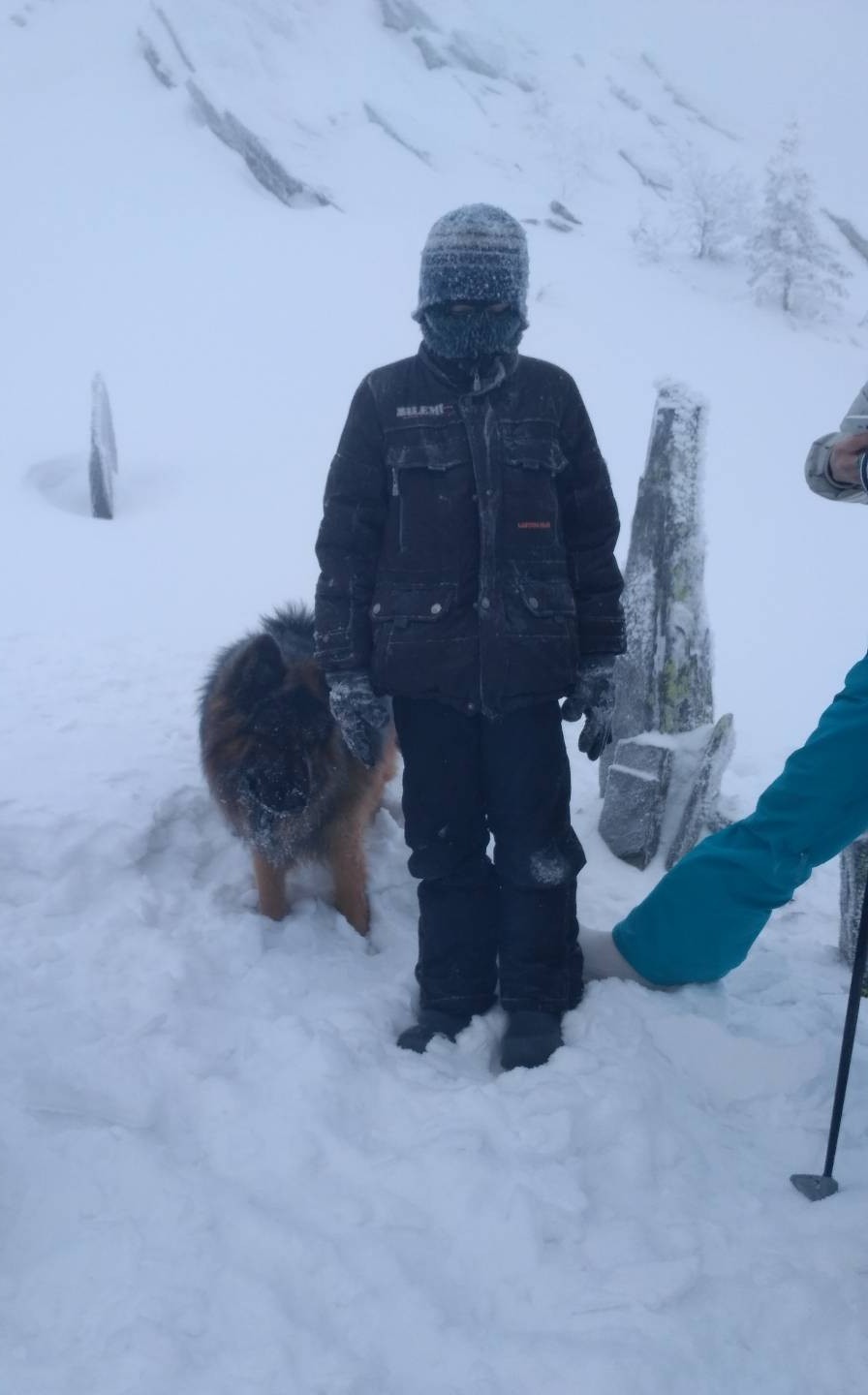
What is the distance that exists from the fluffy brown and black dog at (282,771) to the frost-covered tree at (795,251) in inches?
860

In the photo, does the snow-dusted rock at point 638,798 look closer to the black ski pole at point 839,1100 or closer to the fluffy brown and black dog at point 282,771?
the fluffy brown and black dog at point 282,771

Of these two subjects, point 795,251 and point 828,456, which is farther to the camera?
point 795,251

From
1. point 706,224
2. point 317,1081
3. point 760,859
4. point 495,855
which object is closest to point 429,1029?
point 317,1081

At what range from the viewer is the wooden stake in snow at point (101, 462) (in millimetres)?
9023

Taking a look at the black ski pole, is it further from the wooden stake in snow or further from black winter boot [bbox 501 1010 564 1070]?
the wooden stake in snow

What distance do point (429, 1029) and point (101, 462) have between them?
8158 millimetres

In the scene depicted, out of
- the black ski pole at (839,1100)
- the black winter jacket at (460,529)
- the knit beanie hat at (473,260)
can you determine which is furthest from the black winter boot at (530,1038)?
the knit beanie hat at (473,260)

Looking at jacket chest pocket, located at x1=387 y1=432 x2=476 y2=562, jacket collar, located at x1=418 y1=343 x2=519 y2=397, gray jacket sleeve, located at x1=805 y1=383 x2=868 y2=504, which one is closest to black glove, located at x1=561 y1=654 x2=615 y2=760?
jacket chest pocket, located at x1=387 y1=432 x2=476 y2=562

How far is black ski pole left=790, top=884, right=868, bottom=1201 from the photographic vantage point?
1933 millimetres

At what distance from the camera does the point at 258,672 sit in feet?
8.92

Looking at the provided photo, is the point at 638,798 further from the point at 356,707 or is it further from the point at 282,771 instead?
the point at 356,707

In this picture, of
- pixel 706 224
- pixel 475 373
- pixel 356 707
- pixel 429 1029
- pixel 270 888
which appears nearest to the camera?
pixel 475 373

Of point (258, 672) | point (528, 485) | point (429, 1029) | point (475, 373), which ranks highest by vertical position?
point (475, 373)

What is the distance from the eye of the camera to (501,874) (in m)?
2.51
